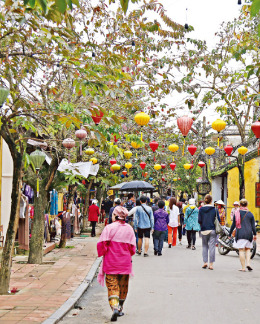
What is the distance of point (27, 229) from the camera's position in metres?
15.6

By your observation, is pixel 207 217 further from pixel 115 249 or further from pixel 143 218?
pixel 115 249

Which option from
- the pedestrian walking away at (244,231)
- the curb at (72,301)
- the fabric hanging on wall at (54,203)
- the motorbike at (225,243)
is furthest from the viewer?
the fabric hanging on wall at (54,203)

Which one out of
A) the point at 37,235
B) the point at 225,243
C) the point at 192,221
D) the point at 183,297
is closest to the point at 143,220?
the point at 225,243

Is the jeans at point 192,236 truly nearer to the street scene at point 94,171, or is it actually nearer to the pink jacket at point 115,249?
the street scene at point 94,171

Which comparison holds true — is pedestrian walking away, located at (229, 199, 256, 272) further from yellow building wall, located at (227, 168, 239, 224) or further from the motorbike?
yellow building wall, located at (227, 168, 239, 224)

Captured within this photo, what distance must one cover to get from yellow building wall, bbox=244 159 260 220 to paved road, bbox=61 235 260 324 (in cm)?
1719

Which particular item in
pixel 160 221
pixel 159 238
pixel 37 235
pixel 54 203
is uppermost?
pixel 54 203

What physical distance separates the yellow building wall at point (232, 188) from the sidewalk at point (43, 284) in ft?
66.9

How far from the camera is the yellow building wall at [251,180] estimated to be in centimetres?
3045

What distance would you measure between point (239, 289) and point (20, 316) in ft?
14.8

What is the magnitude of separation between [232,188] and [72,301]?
2920 cm

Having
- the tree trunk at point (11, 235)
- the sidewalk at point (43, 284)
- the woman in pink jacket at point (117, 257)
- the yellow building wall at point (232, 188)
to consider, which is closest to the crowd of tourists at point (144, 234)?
the woman in pink jacket at point (117, 257)

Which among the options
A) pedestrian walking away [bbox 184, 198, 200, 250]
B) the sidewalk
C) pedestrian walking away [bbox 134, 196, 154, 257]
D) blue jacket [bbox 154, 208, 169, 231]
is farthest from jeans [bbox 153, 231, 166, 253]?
the sidewalk

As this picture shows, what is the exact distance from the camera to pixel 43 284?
1042 centimetres
